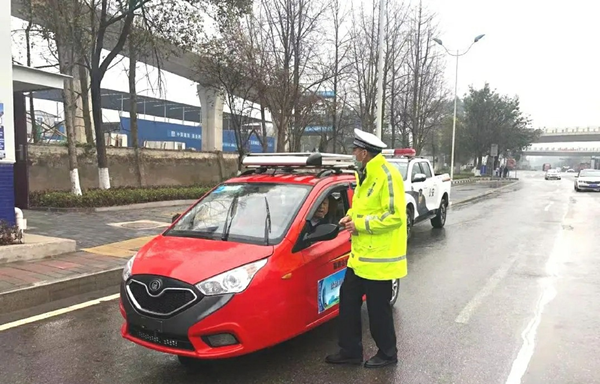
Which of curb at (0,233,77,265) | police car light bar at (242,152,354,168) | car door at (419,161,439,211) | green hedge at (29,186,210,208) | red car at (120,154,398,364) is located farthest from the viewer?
green hedge at (29,186,210,208)

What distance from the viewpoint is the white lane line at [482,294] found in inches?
205

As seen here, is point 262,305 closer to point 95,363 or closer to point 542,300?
point 95,363

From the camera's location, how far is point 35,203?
43.9 feet

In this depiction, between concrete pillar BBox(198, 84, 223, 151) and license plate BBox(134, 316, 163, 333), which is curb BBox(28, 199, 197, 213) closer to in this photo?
license plate BBox(134, 316, 163, 333)

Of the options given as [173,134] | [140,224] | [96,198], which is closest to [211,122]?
[173,134]

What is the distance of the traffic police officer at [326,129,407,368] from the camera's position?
369 centimetres

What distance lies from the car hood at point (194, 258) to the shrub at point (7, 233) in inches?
165

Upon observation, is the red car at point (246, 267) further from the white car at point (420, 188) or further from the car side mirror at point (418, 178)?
the car side mirror at point (418, 178)

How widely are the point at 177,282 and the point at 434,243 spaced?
766 cm

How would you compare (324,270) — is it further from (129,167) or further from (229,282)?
(129,167)

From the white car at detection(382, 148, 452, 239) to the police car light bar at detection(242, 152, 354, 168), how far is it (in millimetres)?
5257

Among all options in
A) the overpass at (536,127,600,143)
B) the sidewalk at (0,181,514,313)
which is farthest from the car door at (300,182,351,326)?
the overpass at (536,127,600,143)

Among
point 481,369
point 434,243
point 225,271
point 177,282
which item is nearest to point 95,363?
point 177,282

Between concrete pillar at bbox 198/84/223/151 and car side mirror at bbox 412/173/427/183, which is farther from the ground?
concrete pillar at bbox 198/84/223/151
